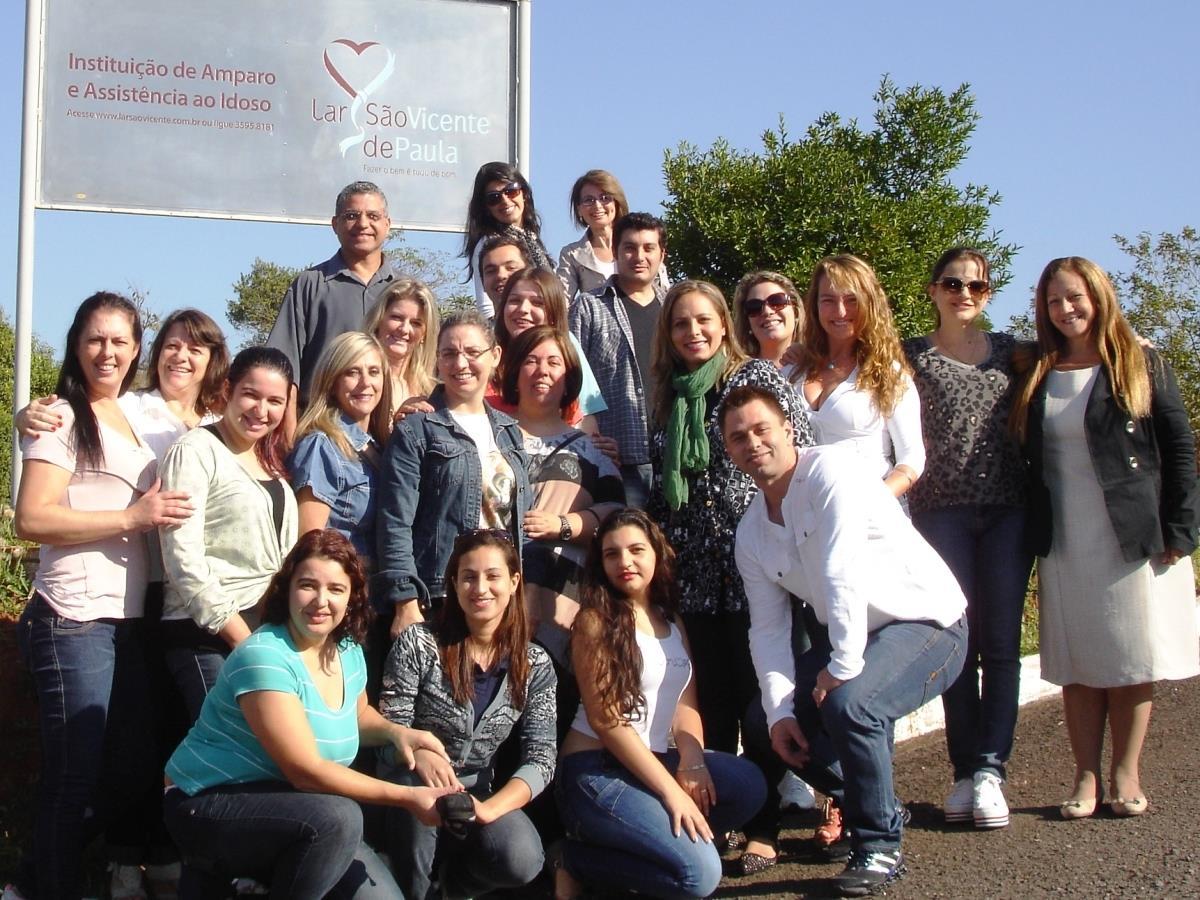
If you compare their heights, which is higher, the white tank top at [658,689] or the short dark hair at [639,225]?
the short dark hair at [639,225]

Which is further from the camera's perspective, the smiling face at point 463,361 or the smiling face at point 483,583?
the smiling face at point 463,361

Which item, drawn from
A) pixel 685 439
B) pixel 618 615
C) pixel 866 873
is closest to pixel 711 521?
pixel 685 439

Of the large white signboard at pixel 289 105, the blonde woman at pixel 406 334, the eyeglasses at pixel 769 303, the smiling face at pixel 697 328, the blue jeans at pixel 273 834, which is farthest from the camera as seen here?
the large white signboard at pixel 289 105

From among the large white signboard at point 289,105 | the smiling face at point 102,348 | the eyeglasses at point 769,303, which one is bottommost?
the smiling face at point 102,348

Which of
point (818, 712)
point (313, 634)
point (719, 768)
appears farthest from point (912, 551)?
point (313, 634)

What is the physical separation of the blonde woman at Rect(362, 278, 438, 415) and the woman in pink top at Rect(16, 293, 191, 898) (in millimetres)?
1184

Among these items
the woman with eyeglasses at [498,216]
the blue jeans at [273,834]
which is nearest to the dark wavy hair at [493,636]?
the blue jeans at [273,834]

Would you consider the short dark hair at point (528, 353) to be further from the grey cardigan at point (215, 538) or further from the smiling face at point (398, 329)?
the grey cardigan at point (215, 538)

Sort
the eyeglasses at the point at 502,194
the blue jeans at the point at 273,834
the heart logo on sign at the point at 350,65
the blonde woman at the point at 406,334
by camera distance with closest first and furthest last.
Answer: the blue jeans at the point at 273,834, the blonde woman at the point at 406,334, the eyeglasses at the point at 502,194, the heart logo on sign at the point at 350,65

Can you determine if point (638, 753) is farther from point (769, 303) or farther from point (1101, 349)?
point (1101, 349)

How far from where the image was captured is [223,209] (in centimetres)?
992

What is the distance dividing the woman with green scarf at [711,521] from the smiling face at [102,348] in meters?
2.02

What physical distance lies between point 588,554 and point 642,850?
106 centimetres

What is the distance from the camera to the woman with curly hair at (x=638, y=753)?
14.4 feet
